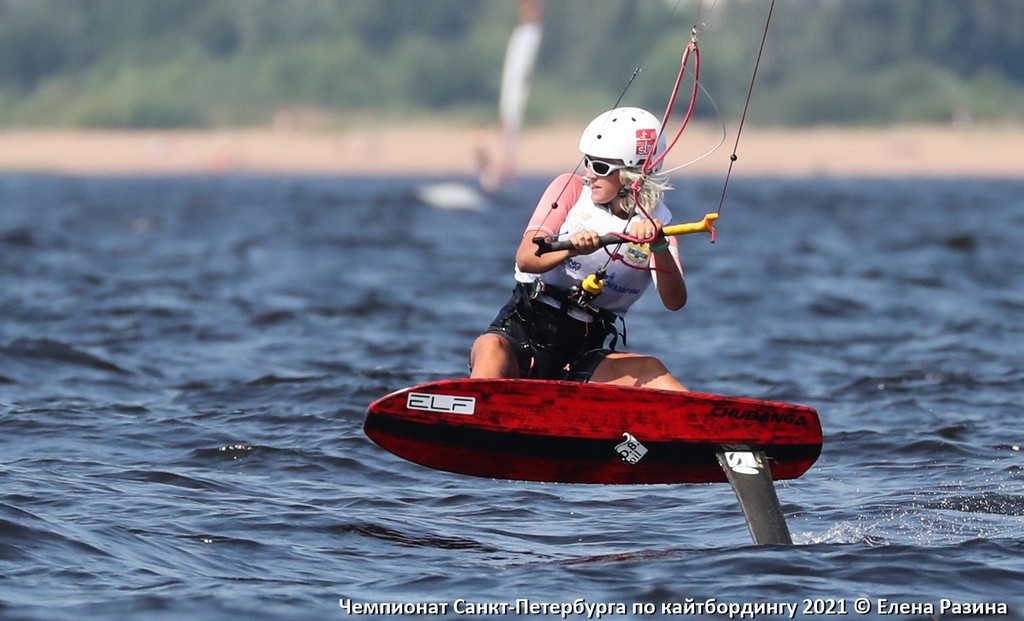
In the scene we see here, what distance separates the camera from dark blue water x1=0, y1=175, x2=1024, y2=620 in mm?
6602

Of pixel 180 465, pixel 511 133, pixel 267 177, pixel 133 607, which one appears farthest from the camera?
pixel 267 177

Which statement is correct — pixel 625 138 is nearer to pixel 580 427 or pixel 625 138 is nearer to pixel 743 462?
pixel 580 427

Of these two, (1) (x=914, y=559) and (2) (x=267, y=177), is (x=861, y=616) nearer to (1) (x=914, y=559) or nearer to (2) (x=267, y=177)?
(1) (x=914, y=559)

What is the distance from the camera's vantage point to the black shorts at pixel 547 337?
800 centimetres

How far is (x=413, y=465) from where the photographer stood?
9.40 m

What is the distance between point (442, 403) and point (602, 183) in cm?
132

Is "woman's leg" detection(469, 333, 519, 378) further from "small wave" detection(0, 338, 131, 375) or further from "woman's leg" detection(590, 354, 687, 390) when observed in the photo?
"small wave" detection(0, 338, 131, 375)

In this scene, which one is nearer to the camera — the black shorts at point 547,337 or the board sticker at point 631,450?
the board sticker at point 631,450

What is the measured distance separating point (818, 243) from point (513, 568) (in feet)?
74.0

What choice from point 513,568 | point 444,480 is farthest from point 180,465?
point 513,568

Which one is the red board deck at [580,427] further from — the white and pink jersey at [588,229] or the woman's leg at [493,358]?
the white and pink jersey at [588,229]

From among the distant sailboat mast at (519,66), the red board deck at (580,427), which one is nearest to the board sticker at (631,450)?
the red board deck at (580,427)

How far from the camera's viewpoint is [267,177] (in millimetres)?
87062

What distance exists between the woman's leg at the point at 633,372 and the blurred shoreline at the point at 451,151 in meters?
75.0
